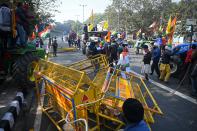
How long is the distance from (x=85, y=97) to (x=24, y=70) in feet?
13.1

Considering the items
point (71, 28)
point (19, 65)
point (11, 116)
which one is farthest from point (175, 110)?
point (71, 28)

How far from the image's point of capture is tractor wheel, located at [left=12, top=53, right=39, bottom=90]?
299 inches

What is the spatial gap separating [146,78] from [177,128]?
18.4ft

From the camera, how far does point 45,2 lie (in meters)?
29.5

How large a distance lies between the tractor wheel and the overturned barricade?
1045mm

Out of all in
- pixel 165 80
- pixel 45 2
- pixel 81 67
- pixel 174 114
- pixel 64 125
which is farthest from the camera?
pixel 45 2

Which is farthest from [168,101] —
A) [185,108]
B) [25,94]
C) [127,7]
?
[127,7]

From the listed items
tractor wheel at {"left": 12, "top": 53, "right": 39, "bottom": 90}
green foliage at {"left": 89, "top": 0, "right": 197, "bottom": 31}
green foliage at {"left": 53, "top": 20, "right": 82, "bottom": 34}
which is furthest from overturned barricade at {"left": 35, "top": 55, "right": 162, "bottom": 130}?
green foliage at {"left": 53, "top": 20, "right": 82, "bottom": 34}

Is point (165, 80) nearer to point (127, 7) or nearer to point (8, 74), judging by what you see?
point (8, 74)

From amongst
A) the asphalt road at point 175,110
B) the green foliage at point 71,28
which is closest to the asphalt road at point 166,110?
the asphalt road at point 175,110

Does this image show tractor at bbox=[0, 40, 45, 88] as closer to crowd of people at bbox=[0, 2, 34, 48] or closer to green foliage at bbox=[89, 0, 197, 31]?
crowd of people at bbox=[0, 2, 34, 48]

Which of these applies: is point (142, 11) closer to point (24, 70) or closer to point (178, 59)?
point (178, 59)

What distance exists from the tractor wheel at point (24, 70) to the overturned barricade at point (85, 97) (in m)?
1.05

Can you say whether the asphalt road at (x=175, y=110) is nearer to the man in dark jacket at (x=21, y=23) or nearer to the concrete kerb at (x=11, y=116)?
the concrete kerb at (x=11, y=116)
